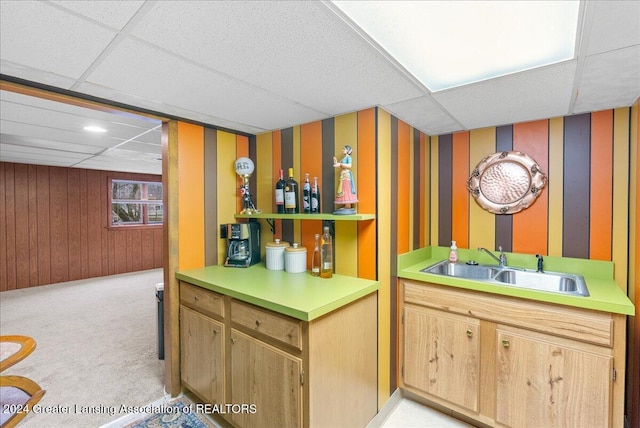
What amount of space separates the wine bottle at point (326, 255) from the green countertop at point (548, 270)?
520mm

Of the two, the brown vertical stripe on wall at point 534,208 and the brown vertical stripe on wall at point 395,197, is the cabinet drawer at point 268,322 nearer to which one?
the brown vertical stripe on wall at point 395,197

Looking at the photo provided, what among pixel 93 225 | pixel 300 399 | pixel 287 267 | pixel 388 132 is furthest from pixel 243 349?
pixel 93 225

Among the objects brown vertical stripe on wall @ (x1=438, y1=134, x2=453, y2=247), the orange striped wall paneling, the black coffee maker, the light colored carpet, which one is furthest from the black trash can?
brown vertical stripe on wall @ (x1=438, y1=134, x2=453, y2=247)

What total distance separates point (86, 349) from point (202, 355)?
5.93 ft

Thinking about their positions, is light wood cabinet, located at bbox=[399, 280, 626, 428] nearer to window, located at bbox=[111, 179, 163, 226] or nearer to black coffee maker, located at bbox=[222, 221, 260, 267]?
black coffee maker, located at bbox=[222, 221, 260, 267]

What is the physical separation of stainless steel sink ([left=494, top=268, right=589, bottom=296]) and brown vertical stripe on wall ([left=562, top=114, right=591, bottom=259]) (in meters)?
0.21

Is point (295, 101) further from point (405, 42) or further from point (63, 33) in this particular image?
point (63, 33)

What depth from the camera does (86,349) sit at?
2.95m

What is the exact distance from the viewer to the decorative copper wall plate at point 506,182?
2.19 meters

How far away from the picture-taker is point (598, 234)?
1964mm

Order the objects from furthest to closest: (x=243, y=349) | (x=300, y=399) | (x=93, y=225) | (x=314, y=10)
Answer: (x=93, y=225) → (x=243, y=349) → (x=300, y=399) → (x=314, y=10)

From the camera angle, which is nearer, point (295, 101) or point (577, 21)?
point (577, 21)

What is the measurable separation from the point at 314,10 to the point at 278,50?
0.99ft

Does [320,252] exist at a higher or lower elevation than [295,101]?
lower
